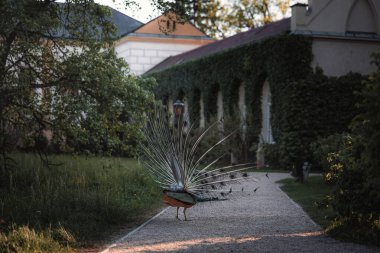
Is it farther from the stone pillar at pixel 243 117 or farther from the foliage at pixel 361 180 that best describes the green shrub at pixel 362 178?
the stone pillar at pixel 243 117

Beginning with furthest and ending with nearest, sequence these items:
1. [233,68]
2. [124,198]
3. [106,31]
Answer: [233,68]
[106,31]
[124,198]

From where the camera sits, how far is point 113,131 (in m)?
15.3

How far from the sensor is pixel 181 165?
35.7 ft

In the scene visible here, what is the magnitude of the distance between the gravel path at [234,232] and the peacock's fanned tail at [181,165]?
638mm

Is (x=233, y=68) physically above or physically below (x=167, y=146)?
above

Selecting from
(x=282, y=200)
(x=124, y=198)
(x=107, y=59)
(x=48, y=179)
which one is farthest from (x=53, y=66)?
(x=282, y=200)

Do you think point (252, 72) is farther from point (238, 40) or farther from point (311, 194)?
point (311, 194)

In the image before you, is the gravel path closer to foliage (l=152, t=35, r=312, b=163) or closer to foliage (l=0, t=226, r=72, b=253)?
foliage (l=0, t=226, r=72, b=253)

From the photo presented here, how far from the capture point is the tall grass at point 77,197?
1027cm

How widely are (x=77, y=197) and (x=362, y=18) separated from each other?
1762 centimetres

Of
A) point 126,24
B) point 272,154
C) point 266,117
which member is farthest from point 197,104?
point 126,24

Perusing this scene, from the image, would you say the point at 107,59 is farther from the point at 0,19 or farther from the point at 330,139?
the point at 330,139

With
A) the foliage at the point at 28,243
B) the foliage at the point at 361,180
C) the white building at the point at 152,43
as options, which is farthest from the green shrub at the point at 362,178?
the white building at the point at 152,43

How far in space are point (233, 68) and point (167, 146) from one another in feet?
60.0
